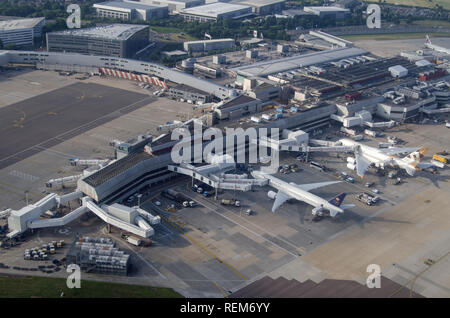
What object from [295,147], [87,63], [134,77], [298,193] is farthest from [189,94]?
[298,193]

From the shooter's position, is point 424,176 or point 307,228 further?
point 424,176

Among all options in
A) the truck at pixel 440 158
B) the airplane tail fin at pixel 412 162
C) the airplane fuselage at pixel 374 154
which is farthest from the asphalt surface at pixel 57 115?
the truck at pixel 440 158

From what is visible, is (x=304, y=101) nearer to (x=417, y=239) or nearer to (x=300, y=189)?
(x=300, y=189)

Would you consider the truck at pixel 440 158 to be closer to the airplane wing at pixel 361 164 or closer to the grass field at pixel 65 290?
the airplane wing at pixel 361 164
